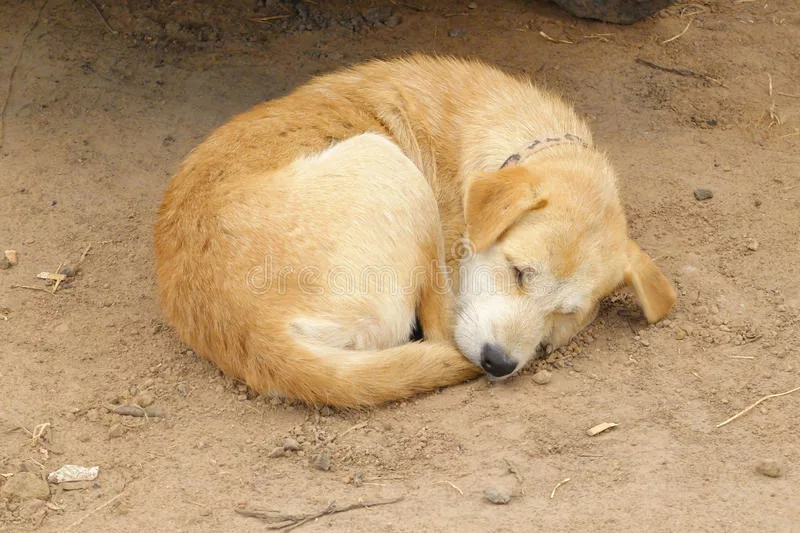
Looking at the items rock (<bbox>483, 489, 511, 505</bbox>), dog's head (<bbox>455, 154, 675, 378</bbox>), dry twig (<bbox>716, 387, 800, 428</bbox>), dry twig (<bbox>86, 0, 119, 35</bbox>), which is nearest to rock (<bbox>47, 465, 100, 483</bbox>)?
rock (<bbox>483, 489, 511, 505</bbox>)

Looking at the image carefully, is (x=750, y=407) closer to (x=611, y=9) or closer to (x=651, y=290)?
(x=651, y=290)

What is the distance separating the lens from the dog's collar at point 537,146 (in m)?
4.62

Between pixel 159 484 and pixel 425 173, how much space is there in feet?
7.46

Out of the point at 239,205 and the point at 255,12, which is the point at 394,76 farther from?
the point at 255,12

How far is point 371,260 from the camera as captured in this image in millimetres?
3990

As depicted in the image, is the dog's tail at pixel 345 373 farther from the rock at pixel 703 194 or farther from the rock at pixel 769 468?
the rock at pixel 703 194

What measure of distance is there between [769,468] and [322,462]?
175 centimetres

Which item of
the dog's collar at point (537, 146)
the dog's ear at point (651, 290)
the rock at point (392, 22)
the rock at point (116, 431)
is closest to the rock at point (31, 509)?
the rock at point (116, 431)

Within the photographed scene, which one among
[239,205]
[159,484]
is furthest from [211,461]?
[239,205]

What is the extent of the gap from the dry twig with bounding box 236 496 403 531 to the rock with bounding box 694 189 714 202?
304cm

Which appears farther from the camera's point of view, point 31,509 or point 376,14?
point 376,14

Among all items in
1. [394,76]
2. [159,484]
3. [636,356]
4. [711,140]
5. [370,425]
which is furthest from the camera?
[711,140]

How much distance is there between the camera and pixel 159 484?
11.5ft

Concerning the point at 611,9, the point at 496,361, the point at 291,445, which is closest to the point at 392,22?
the point at 611,9
